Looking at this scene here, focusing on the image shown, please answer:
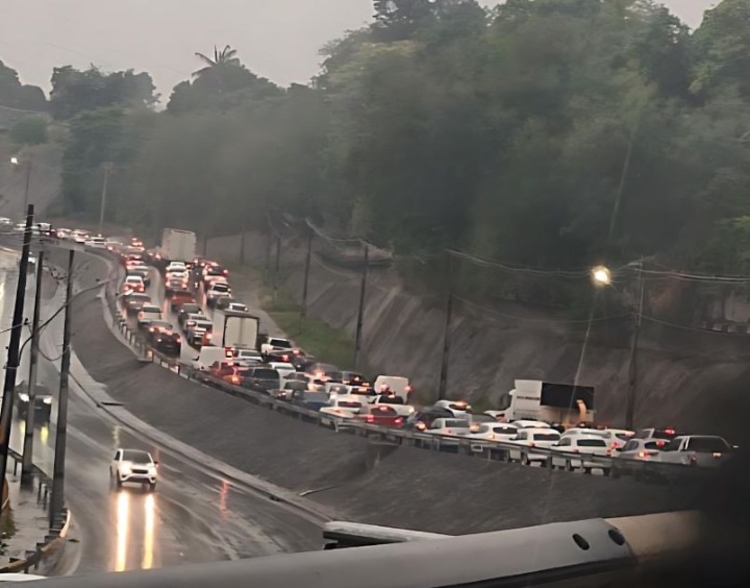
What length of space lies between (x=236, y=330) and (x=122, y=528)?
104 cm

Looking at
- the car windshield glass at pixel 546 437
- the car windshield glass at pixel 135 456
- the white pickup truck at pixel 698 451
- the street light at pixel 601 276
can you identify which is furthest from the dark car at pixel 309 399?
the street light at pixel 601 276

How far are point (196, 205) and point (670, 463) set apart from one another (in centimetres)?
174

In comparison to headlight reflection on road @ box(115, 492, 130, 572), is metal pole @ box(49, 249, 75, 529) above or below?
above

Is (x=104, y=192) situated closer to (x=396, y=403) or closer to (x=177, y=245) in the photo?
(x=177, y=245)

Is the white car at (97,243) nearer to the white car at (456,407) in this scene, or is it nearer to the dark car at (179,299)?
the dark car at (179,299)

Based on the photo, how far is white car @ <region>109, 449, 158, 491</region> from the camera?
2.99m

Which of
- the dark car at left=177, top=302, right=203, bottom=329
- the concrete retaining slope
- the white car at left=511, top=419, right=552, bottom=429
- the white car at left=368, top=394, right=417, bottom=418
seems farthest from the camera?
the white car at left=511, top=419, right=552, bottom=429

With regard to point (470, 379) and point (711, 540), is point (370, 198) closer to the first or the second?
point (470, 379)

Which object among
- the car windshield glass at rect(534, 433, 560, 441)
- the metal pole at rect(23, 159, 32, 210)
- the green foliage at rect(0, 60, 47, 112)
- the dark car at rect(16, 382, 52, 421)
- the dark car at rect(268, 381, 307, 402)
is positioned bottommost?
the car windshield glass at rect(534, 433, 560, 441)

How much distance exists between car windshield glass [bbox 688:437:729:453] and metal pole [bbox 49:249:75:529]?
1522 mm

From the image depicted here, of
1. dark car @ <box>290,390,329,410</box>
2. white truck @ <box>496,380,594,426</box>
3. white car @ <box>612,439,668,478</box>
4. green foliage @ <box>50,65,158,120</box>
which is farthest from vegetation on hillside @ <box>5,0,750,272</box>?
white car @ <box>612,439,668,478</box>

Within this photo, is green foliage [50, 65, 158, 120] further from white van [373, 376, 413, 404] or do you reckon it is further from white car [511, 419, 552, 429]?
white car [511, 419, 552, 429]

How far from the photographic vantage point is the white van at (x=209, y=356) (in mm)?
3517

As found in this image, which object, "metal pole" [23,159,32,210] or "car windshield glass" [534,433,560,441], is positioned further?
"car windshield glass" [534,433,560,441]
